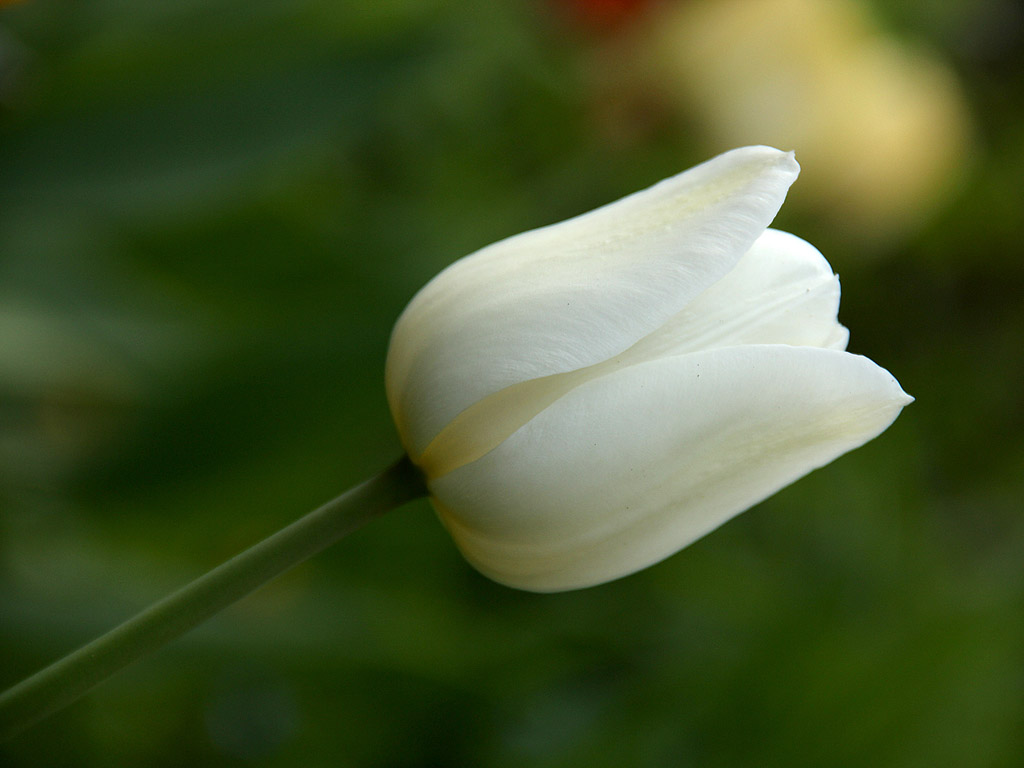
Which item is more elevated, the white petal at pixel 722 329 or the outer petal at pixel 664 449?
the white petal at pixel 722 329

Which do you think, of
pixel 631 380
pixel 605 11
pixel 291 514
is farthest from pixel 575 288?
pixel 605 11

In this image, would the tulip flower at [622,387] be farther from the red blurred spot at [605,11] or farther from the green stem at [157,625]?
the red blurred spot at [605,11]

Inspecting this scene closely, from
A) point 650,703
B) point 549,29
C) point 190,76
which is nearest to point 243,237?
point 190,76

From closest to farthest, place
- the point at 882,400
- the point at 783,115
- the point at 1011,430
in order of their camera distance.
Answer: the point at 882,400 → the point at 783,115 → the point at 1011,430

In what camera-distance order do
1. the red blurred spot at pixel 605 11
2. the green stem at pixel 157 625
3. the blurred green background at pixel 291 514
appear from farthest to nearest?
the red blurred spot at pixel 605 11
the blurred green background at pixel 291 514
the green stem at pixel 157 625

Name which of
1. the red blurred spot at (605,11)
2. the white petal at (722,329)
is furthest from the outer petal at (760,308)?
the red blurred spot at (605,11)

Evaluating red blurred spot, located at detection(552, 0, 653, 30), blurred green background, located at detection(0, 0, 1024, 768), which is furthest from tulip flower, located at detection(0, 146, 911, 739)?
red blurred spot, located at detection(552, 0, 653, 30)

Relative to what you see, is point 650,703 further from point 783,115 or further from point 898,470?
point 783,115
